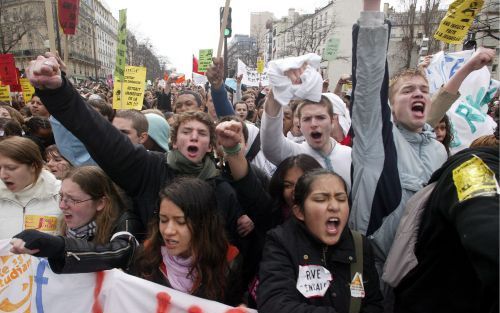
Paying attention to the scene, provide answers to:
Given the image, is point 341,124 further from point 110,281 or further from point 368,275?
point 110,281

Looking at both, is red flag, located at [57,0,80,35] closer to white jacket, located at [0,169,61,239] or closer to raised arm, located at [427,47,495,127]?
white jacket, located at [0,169,61,239]

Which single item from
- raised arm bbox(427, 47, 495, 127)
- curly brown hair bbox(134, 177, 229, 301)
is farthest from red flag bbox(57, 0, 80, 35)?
raised arm bbox(427, 47, 495, 127)

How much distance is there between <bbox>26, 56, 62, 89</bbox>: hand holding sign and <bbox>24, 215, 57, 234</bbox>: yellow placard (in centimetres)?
105

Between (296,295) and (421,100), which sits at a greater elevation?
(421,100)

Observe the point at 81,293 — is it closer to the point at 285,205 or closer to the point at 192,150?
the point at 192,150

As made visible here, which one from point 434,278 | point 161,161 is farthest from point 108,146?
point 434,278

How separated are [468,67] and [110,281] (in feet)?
7.86

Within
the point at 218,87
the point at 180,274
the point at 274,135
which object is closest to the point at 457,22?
the point at 218,87

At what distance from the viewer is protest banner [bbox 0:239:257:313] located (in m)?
1.89

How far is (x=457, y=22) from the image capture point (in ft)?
13.9

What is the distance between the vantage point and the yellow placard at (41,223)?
245 cm

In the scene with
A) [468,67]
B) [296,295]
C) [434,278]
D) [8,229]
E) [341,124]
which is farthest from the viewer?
[341,124]

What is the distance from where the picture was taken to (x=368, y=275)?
167cm

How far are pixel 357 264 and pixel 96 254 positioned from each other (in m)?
1.26
